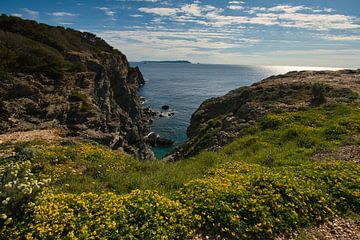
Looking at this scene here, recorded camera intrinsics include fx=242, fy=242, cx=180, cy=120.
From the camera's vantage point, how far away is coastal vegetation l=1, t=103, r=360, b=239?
7406 mm

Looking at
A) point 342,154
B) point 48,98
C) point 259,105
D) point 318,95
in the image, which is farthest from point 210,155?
point 48,98

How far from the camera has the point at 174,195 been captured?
9.61m

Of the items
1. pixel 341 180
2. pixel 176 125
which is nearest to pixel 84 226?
pixel 341 180

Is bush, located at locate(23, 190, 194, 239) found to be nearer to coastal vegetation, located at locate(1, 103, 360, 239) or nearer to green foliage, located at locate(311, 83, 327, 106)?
coastal vegetation, located at locate(1, 103, 360, 239)

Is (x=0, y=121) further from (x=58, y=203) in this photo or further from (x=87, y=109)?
(x=58, y=203)

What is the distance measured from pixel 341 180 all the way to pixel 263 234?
17.3 ft

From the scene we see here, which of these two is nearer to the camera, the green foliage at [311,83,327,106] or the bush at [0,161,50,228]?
the bush at [0,161,50,228]

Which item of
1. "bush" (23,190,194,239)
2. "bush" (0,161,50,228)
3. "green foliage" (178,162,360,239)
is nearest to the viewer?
"bush" (23,190,194,239)

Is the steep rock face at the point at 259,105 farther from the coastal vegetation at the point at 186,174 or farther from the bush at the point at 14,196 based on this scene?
the bush at the point at 14,196

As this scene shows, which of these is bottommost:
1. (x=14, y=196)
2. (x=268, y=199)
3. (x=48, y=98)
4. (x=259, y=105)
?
(x=268, y=199)

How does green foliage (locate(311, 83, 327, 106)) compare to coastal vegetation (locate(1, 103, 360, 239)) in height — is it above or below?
above

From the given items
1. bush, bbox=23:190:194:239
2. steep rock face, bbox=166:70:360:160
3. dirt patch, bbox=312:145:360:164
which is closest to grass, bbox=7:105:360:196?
dirt patch, bbox=312:145:360:164

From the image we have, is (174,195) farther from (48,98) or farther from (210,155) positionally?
(48,98)

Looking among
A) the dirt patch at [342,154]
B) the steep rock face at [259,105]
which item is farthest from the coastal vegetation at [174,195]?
the steep rock face at [259,105]
